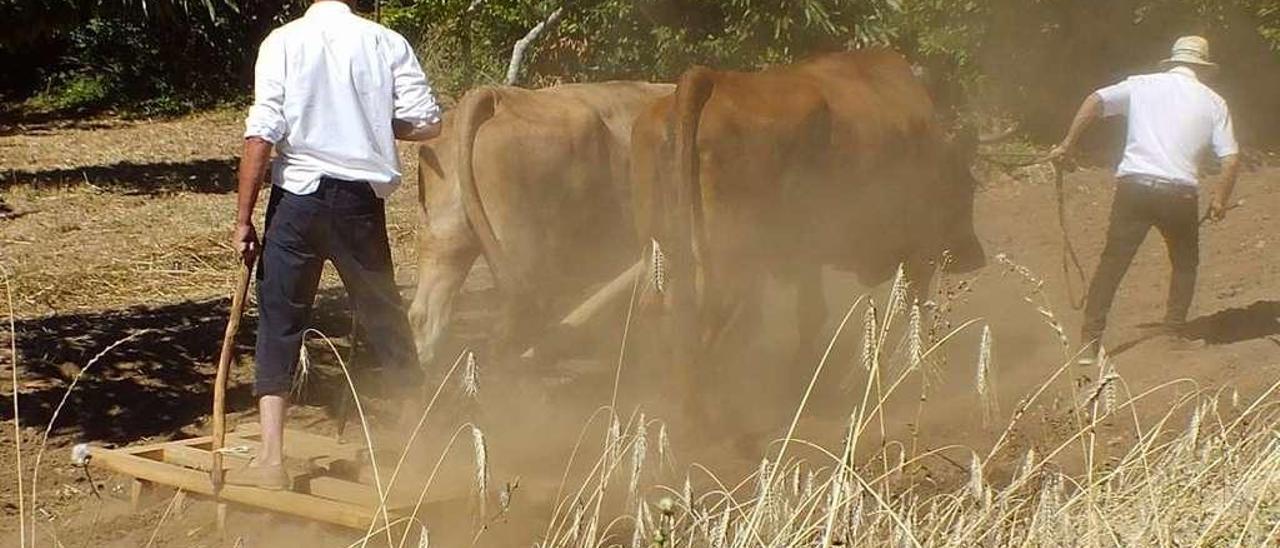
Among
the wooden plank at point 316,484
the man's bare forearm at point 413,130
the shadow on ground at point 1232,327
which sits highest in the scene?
the man's bare forearm at point 413,130

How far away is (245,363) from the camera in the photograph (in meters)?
8.21

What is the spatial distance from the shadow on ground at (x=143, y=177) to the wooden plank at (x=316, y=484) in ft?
31.1

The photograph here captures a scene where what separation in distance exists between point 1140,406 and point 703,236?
2091 millimetres

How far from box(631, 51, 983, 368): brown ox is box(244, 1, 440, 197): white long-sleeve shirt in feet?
6.44

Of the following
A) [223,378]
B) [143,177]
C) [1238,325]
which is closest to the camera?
[223,378]

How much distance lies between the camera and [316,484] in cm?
579

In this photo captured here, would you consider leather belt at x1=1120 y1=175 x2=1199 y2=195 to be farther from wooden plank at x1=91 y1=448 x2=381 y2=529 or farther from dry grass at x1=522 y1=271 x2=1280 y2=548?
wooden plank at x1=91 y1=448 x2=381 y2=529

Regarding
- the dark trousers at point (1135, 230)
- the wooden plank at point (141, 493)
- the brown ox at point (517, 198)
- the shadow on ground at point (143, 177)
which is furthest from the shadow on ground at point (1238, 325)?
the shadow on ground at point (143, 177)

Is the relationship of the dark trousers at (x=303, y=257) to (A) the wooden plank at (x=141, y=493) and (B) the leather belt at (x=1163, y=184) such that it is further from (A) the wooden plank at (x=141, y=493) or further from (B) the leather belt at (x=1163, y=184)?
(B) the leather belt at (x=1163, y=184)

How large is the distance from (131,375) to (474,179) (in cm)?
187

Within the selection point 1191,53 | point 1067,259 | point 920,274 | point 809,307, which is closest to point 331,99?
point 809,307

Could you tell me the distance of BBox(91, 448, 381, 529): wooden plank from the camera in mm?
5457

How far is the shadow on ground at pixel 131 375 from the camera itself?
290 inches

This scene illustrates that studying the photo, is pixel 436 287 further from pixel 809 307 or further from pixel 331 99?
pixel 331 99
